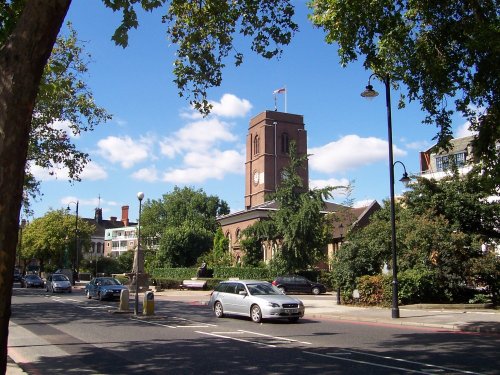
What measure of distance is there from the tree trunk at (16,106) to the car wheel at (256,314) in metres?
14.0

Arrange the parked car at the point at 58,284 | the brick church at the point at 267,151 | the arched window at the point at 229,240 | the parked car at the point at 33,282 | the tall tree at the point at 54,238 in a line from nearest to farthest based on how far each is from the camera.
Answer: the parked car at the point at 58,284
the parked car at the point at 33,282
the arched window at the point at 229,240
the tall tree at the point at 54,238
the brick church at the point at 267,151

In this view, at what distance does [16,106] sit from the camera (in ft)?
16.4

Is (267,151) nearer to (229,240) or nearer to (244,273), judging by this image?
(229,240)

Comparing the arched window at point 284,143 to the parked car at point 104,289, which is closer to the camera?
the parked car at point 104,289

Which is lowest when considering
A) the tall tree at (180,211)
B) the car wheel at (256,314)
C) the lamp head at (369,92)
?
the car wheel at (256,314)

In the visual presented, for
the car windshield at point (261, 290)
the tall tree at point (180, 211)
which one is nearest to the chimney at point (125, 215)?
the tall tree at point (180, 211)

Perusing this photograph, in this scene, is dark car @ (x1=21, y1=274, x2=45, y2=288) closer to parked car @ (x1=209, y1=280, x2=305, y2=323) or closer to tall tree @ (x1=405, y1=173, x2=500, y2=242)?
parked car @ (x1=209, y1=280, x2=305, y2=323)

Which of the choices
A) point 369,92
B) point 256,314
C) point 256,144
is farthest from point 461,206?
point 256,144

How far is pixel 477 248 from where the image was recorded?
2430 centimetres

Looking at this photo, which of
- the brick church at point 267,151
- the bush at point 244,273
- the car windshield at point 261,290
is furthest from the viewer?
the brick church at point 267,151

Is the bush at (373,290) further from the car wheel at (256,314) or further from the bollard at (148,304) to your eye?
the bollard at (148,304)

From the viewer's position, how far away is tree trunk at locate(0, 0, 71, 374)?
4.81 metres

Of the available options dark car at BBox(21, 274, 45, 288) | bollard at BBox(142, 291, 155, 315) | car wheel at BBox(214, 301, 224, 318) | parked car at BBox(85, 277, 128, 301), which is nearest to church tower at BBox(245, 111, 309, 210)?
dark car at BBox(21, 274, 45, 288)

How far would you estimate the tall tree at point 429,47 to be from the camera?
1202 cm
